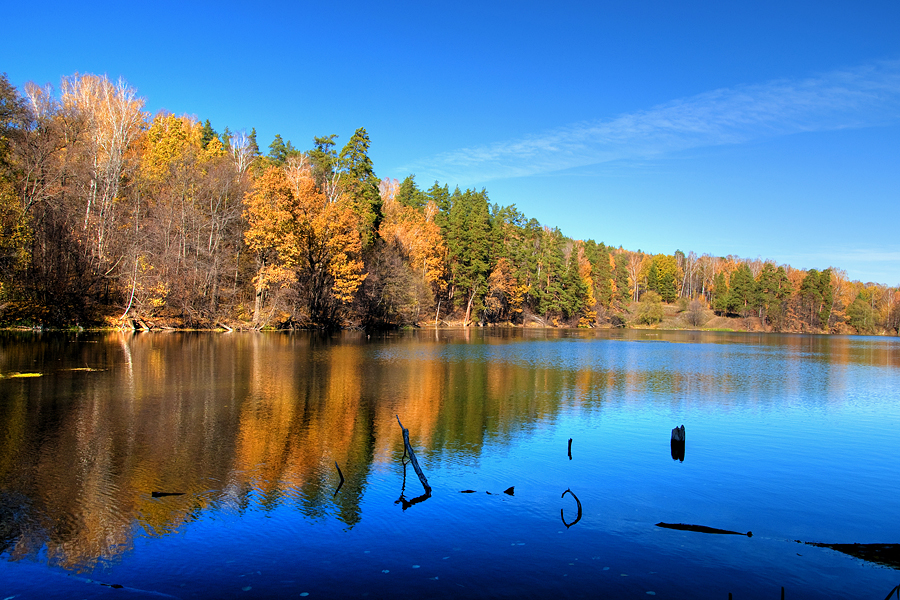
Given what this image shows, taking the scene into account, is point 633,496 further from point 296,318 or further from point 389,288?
point 389,288

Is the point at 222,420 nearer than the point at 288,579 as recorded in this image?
No

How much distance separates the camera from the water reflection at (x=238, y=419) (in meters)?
Result: 8.83

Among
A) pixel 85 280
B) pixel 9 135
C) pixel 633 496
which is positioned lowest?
pixel 633 496

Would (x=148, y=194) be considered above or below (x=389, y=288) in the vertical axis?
above

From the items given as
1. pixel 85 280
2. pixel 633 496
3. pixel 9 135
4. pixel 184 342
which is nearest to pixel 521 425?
pixel 633 496

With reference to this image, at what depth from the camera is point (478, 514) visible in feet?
29.8

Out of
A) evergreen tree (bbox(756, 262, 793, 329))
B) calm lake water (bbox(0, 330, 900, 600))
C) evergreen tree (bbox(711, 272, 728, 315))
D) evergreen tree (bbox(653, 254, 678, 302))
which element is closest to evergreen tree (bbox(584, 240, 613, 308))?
evergreen tree (bbox(653, 254, 678, 302))

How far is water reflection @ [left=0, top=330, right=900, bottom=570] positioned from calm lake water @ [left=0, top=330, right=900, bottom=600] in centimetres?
7

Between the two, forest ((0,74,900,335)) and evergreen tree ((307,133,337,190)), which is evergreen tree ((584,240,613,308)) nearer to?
forest ((0,74,900,335))

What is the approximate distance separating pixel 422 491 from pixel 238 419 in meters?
7.22

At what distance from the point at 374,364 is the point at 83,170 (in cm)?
3317

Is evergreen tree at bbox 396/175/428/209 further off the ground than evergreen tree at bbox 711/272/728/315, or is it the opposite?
evergreen tree at bbox 396/175/428/209

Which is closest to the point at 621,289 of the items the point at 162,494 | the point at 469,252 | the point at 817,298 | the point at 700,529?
the point at 817,298

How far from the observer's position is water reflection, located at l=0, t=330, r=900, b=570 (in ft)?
29.0
